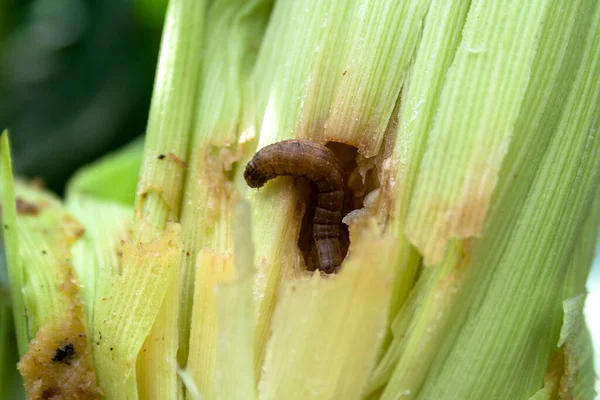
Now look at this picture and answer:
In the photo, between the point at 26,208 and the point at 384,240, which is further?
the point at 26,208

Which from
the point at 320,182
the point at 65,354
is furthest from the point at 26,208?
the point at 320,182

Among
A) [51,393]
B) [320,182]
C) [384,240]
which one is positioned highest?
[320,182]

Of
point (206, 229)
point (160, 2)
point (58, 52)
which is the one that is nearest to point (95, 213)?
point (206, 229)

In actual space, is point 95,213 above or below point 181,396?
above

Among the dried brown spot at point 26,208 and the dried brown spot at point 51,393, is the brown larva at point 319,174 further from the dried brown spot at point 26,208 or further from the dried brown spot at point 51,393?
the dried brown spot at point 26,208

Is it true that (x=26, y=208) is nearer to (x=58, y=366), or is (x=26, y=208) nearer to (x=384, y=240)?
(x=58, y=366)

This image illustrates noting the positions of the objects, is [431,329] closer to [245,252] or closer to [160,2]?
[245,252]
